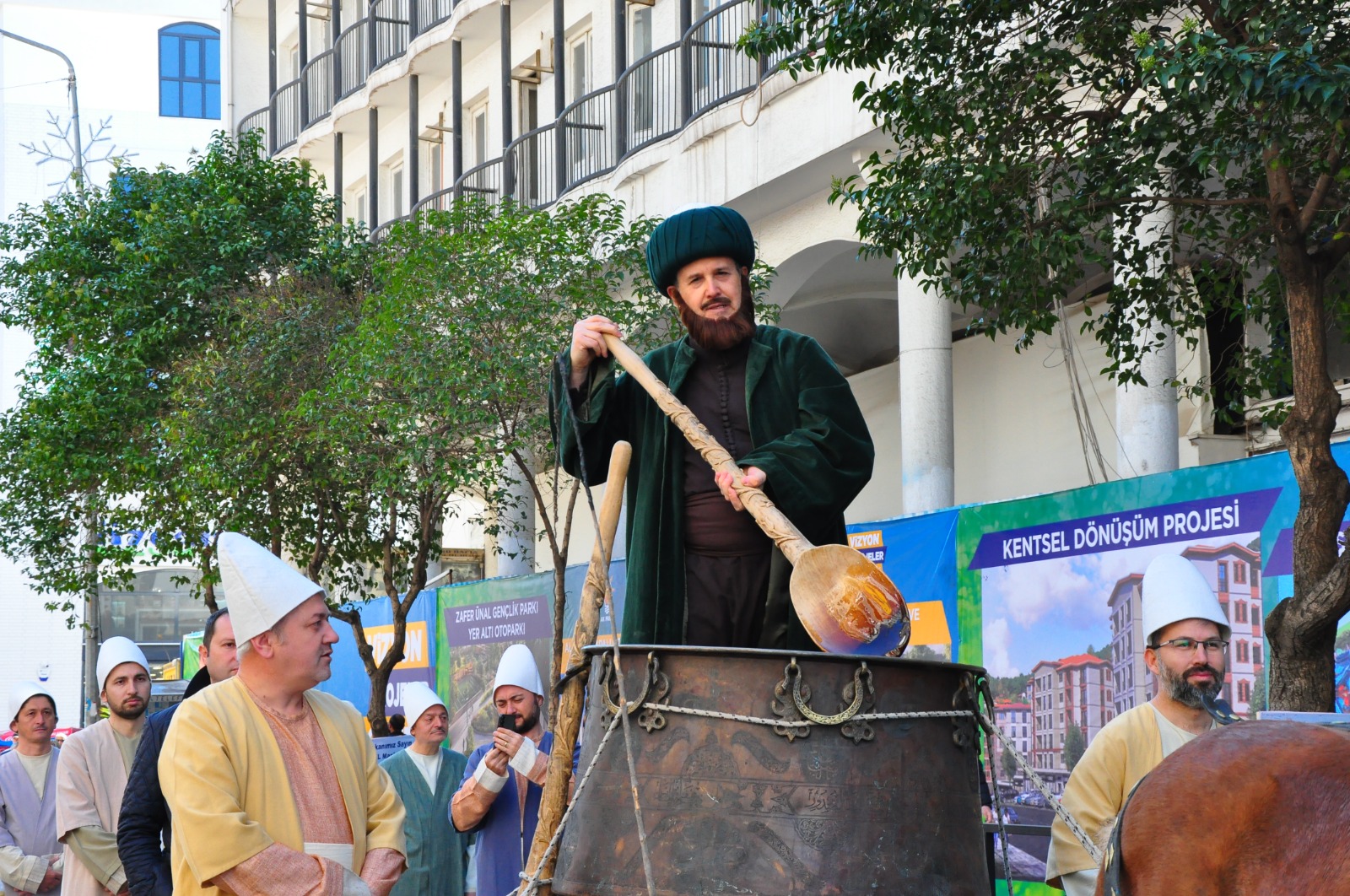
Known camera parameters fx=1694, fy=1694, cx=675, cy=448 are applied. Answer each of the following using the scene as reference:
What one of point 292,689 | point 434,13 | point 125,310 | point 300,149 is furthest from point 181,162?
point 292,689

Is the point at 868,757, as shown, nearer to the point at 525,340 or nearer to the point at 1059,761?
the point at 1059,761

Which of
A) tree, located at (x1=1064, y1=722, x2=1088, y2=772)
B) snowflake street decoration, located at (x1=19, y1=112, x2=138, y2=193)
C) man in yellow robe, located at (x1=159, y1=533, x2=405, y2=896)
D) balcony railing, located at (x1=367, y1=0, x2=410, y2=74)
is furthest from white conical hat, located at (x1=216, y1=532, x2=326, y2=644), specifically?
snowflake street decoration, located at (x1=19, y1=112, x2=138, y2=193)

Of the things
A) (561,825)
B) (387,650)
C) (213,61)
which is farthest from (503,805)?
(213,61)

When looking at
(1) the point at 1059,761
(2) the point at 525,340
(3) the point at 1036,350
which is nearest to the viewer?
(1) the point at 1059,761

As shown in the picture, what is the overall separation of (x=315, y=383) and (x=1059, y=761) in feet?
31.6

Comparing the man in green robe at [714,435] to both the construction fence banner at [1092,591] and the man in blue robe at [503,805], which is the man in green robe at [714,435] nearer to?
the man in blue robe at [503,805]

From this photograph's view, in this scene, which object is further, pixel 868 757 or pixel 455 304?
pixel 455 304

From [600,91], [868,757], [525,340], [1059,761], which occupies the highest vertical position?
[600,91]

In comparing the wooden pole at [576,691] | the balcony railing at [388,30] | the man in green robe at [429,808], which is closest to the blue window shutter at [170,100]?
the balcony railing at [388,30]

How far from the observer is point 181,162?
43531 millimetres

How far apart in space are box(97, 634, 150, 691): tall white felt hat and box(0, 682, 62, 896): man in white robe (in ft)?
2.28

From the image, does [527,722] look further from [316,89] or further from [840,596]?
[316,89]

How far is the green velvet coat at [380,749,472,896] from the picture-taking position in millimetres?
7582

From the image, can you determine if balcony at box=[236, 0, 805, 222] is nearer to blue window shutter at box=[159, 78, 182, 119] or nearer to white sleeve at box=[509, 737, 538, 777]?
white sleeve at box=[509, 737, 538, 777]
